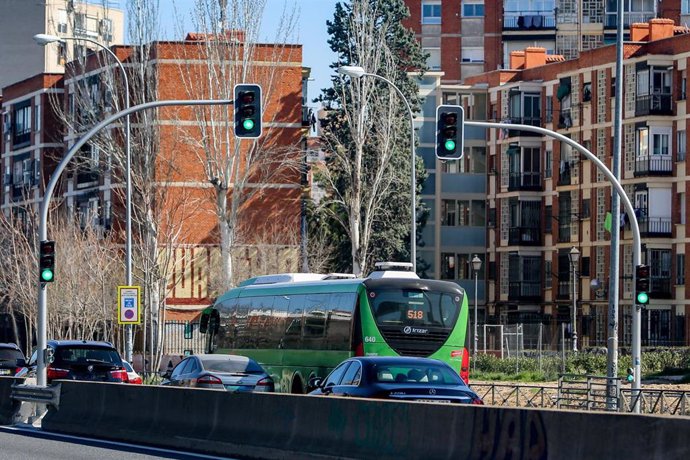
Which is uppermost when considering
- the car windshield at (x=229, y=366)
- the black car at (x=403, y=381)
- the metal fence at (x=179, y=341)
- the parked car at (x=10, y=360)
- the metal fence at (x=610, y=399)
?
the black car at (x=403, y=381)

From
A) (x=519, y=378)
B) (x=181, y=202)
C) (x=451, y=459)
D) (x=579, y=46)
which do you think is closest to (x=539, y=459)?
(x=451, y=459)

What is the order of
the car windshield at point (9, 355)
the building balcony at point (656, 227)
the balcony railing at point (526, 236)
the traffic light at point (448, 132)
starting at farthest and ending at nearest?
→ the balcony railing at point (526, 236), the building balcony at point (656, 227), the car windshield at point (9, 355), the traffic light at point (448, 132)

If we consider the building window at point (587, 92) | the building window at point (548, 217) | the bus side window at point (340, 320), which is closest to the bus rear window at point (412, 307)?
the bus side window at point (340, 320)

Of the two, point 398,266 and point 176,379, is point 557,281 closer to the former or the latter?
point 398,266

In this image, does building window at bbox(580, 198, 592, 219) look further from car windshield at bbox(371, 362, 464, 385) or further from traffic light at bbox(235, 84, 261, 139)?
car windshield at bbox(371, 362, 464, 385)

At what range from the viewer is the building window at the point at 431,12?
97812 mm

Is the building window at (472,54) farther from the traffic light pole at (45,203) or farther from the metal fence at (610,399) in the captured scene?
the traffic light pole at (45,203)

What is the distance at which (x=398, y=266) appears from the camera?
35406 mm

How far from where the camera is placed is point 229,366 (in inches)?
1104

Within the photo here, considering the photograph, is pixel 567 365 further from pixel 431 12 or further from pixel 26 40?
pixel 26 40

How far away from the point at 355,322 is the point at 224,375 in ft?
19.2

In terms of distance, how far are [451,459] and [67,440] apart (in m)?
9.14

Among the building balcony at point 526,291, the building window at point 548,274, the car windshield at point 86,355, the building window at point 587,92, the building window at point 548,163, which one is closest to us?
the car windshield at point 86,355

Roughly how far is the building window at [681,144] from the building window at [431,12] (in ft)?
99.2
